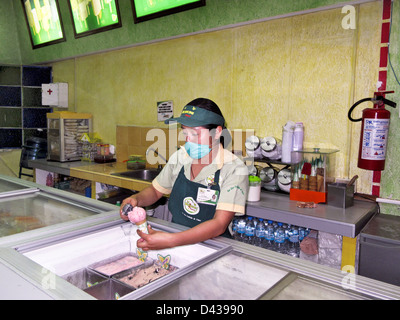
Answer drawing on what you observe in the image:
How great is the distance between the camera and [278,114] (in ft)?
10.7

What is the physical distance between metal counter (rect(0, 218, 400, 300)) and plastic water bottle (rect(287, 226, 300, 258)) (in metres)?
1.35

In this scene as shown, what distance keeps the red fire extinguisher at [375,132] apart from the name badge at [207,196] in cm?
143

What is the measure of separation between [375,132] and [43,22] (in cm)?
510

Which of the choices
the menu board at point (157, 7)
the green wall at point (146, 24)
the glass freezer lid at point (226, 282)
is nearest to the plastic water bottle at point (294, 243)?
the glass freezer lid at point (226, 282)

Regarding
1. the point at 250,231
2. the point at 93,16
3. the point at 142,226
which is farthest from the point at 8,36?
the point at 142,226

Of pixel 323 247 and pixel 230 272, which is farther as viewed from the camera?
pixel 323 247

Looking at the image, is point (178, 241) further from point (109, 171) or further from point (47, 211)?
point (109, 171)

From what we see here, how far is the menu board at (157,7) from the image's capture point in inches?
140

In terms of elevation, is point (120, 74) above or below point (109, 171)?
above

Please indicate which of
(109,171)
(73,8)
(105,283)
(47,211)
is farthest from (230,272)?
(73,8)

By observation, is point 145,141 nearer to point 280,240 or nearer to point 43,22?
point 280,240

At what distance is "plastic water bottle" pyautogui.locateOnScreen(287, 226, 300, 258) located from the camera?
105 inches

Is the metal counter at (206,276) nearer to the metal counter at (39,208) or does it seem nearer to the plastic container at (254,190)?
the metal counter at (39,208)
